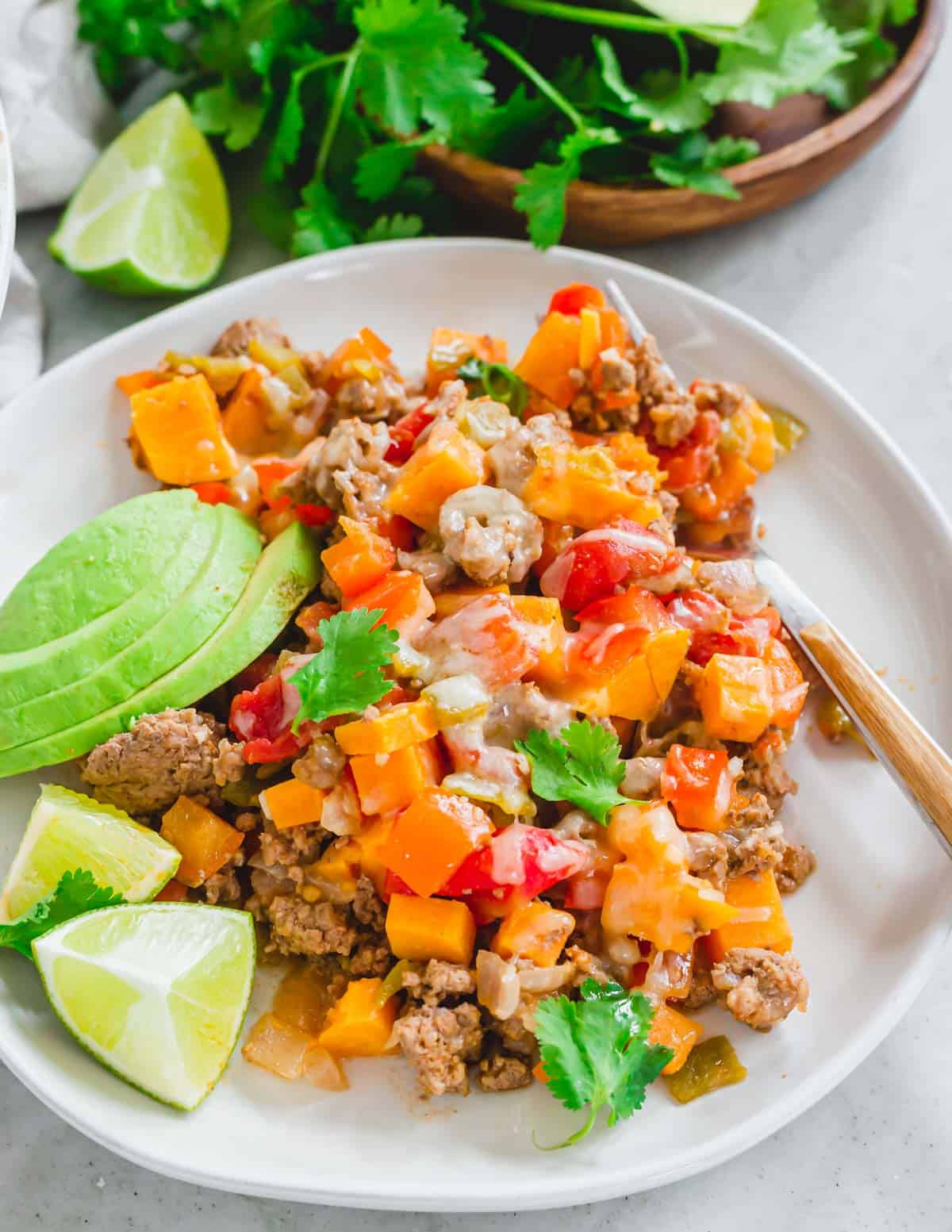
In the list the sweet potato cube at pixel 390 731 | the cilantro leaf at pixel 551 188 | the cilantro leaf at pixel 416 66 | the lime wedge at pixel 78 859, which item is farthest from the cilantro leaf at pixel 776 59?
the lime wedge at pixel 78 859

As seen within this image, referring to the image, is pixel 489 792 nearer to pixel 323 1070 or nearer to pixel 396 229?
pixel 323 1070

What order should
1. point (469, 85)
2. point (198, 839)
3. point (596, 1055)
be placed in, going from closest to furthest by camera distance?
point (596, 1055)
point (198, 839)
point (469, 85)

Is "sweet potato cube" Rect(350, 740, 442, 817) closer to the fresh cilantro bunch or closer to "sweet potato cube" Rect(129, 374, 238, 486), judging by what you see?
"sweet potato cube" Rect(129, 374, 238, 486)

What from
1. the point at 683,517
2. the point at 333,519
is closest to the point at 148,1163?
the point at 333,519

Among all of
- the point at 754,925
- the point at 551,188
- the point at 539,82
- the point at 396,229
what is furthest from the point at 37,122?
the point at 754,925

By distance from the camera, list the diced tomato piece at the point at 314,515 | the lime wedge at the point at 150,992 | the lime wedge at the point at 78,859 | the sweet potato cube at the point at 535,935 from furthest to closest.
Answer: the diced tomato piece at the point at 314,515
the lime wedge at the point at 78,859
the sweet potato cube at the point at 535,935
the lime wedge at the point at 150,992

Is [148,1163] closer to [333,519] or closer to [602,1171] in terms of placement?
[602,1171]

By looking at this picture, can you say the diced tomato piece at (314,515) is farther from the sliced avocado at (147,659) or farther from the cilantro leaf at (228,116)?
the cilantro leaf at (228,116)

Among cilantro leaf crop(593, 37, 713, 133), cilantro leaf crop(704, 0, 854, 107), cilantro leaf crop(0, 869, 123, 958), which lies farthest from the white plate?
cilantro leaf crop(704, 0, 854, 107)
